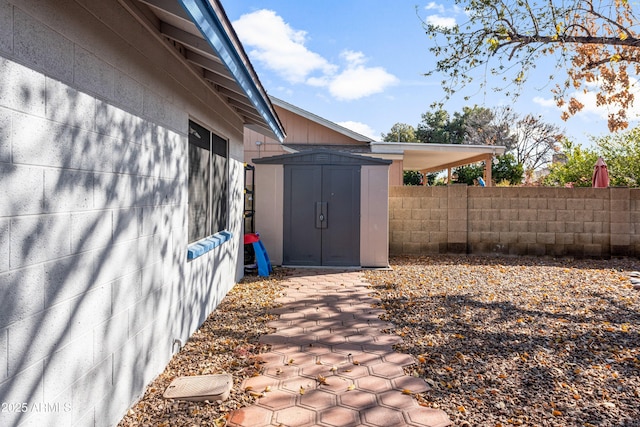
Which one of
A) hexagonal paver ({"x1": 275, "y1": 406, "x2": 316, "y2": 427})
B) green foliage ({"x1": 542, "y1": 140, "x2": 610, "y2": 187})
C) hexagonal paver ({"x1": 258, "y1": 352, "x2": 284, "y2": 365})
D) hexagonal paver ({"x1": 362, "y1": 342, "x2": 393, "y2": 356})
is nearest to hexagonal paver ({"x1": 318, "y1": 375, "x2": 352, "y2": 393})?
hexagonal paver ({"x1": 275, "y1": 406, "x2": 316, "y2": 427})

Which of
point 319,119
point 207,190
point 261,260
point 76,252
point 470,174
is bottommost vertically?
point 261,260

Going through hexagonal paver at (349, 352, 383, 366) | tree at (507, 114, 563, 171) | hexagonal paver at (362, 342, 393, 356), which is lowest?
hexagonal paver at (349, 352, 383, 366)

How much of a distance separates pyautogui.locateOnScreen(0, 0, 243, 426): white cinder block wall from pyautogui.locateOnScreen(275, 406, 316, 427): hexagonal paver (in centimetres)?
107

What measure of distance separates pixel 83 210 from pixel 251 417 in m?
1.75

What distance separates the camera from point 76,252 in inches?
81.0

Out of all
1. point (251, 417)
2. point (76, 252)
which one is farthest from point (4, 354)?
point (251, 417)

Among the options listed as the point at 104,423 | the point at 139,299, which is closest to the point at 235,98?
the point at 139,299

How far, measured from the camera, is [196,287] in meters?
4.33

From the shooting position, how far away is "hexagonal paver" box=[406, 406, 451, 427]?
263cm

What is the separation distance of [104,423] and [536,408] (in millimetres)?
2914

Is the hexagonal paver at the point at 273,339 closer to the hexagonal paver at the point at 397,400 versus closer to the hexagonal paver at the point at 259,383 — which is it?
the hexagonal paver at the point at 259,383

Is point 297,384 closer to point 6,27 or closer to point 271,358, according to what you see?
point 271,358

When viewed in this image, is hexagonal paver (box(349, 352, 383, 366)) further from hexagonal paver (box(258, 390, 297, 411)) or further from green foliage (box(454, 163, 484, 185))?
green foliage (box(454, 163, 484, 185))

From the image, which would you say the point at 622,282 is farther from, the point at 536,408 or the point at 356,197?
the point at 536,408
